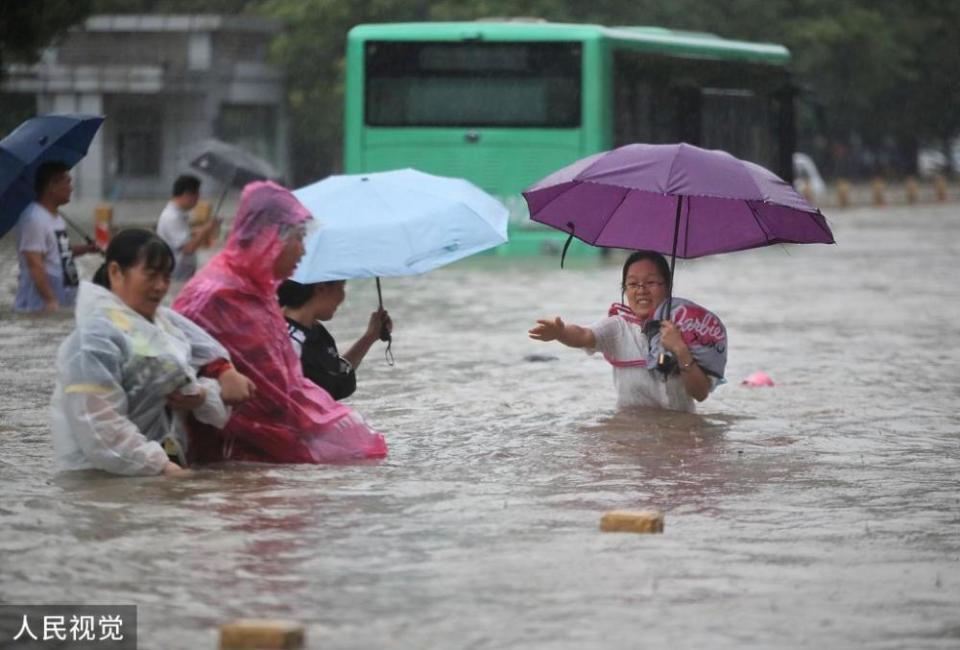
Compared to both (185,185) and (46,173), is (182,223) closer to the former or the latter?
(185,185)

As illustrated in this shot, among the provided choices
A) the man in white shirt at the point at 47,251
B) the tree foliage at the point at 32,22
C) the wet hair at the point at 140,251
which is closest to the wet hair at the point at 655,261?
the wet hair at the point at 140,251

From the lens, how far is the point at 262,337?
27.4 feet

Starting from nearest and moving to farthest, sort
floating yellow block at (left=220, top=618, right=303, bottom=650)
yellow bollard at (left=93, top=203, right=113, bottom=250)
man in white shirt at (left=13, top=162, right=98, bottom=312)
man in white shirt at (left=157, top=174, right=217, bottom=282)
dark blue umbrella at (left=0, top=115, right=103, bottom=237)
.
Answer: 1. floating yellow block at (left=220, top=618, right=303, bottom=650)
2. dark blue umbrella at (left=0, top=115, right=103, bottom=237)
3. man in white shirt at (left=13, top=162, right=98, bottom=312)
4. man in white shirt at (left=157, top=174, right=217, bottom=282)
5. yellow bollard at (left=93, top=203, right=113, bottom=250)

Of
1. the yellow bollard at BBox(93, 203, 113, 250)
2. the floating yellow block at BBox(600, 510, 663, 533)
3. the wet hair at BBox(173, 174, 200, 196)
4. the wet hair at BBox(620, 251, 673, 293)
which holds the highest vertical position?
the wet hair at BBox(620, 251, 673, 293)

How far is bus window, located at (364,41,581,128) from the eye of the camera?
24.4m

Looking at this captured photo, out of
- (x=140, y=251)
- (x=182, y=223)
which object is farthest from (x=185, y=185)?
(x=140, y=251)

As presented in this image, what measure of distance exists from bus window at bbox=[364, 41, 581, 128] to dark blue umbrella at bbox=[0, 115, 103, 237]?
11.6 metres

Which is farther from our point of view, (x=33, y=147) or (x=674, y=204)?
(x=33, y=147)

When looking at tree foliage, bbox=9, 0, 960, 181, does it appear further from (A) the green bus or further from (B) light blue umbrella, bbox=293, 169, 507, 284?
(B) light blue umbrella, bbox=293, 169, 507, 284

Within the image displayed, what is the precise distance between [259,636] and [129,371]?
2.62m

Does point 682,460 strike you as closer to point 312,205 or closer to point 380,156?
point 312,205

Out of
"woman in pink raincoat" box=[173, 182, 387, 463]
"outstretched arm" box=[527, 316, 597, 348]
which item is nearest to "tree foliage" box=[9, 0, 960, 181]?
"outstretched arm" box=[527, 316, 597, 348]

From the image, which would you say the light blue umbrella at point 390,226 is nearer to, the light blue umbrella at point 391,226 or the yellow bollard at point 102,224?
the light blue umbrella at point 391,226

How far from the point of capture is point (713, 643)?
5.42 metres
